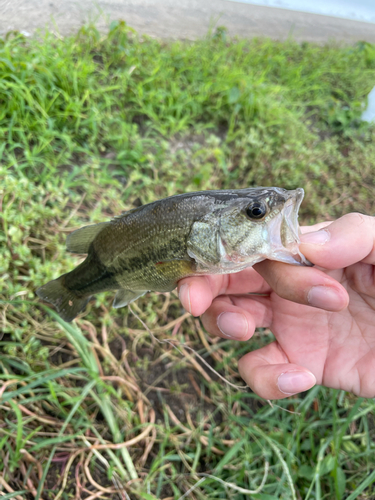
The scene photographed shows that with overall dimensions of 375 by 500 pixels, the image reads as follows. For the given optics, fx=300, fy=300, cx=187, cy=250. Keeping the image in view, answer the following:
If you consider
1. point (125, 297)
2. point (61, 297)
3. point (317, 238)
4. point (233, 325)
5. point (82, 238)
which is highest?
point (317, 238)

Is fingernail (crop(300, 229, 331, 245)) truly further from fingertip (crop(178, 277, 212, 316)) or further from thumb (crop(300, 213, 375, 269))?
fingertip (crop(178, 277, 212, 316))

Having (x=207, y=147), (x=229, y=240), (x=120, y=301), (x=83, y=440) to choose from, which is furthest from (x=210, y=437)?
(x=207, y=147)

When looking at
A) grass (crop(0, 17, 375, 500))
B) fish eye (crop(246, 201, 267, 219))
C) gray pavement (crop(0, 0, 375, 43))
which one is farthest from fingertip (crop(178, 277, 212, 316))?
gray pavement (crop(0, 0, 375, 43))

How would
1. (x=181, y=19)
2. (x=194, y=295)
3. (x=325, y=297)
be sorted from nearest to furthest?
(x=325, y=297) → (x=194, y=295) → (x=181, y=19)

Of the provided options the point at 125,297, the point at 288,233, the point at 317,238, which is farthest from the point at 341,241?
the point at 125,297

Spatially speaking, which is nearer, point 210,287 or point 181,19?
point 210,287

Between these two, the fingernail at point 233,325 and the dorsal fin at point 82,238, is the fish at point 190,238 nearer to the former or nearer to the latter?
the dorsal fin at point 82,238

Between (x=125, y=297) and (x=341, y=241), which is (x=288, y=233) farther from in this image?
(x=125, y=297)
